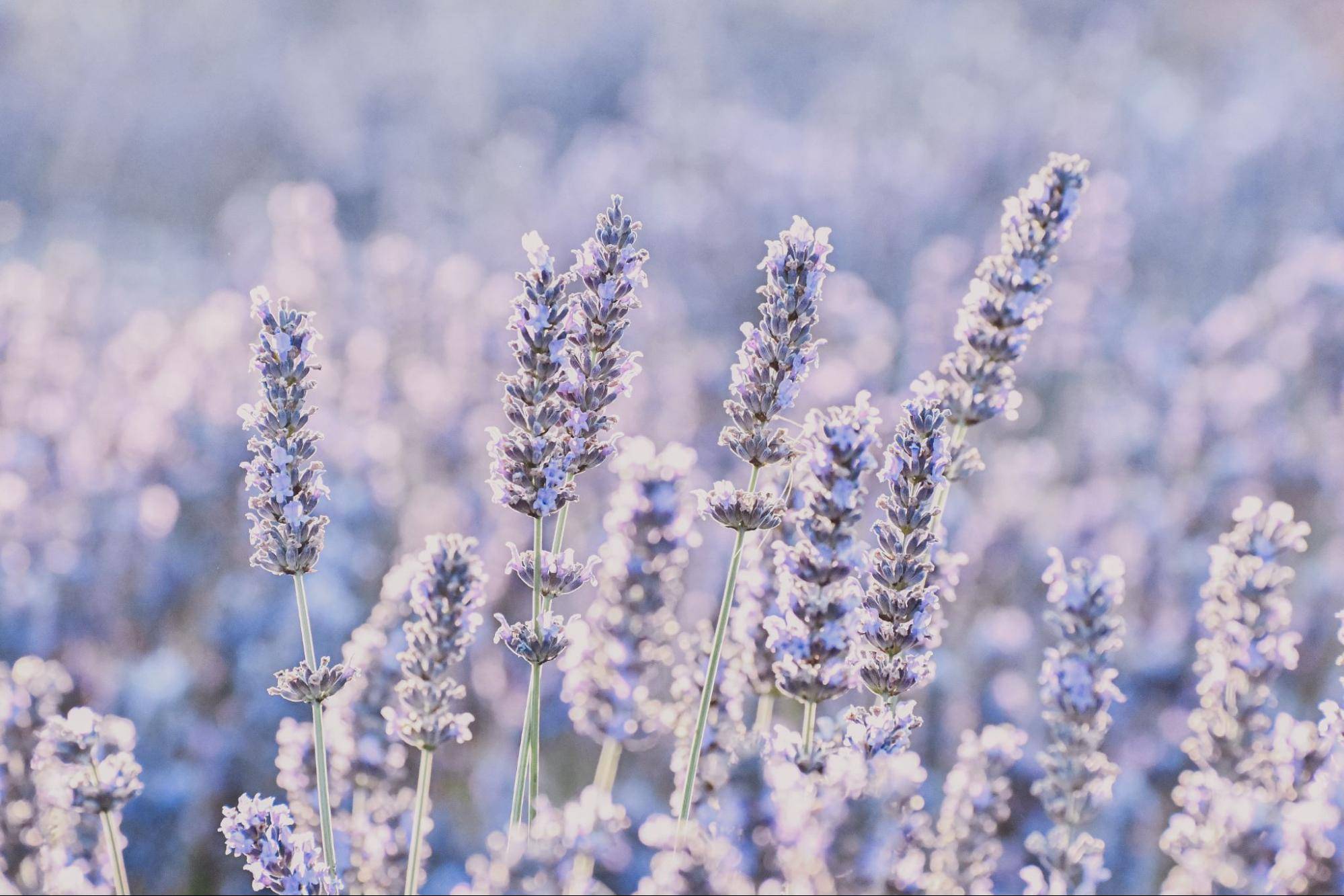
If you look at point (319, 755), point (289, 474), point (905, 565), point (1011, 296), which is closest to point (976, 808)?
point (905, 565)

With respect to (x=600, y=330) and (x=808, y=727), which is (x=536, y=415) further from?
(x=808, y=727)

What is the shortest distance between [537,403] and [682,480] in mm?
516

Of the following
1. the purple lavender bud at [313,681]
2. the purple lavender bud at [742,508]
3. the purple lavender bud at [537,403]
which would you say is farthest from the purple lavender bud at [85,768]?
the purple lavender bud at [742,508]

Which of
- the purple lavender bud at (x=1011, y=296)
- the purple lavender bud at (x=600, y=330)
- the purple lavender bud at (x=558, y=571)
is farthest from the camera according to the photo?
the purple lavender bud at (x=1011, y=296)

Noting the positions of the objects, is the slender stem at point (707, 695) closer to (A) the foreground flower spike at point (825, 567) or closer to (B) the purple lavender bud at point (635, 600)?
(A) the foreground flower spike at point (825, 567)

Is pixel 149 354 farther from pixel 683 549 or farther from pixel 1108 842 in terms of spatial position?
pixel 1108 842

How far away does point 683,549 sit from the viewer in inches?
80.0

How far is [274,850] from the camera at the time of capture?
1438mm

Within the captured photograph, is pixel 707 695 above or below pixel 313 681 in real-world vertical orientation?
below

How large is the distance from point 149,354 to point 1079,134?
19.1 ft

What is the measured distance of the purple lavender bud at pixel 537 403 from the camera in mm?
1599

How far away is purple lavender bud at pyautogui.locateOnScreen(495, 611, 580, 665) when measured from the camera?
5.32ft

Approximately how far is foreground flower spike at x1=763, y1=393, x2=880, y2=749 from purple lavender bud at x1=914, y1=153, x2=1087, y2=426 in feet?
1.22

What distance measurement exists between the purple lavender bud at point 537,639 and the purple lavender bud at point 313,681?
21 centimetres
